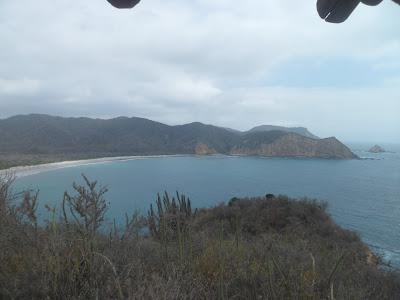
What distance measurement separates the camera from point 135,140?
140000 mm

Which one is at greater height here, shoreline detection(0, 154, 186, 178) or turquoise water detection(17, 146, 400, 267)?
shoreline detection(0, 154, 186, 178)

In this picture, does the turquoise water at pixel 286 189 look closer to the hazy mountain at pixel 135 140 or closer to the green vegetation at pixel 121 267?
the green vegetation at pixel 121 267

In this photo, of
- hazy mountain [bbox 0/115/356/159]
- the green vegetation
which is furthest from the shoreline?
the green vegetation

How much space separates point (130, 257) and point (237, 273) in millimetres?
855

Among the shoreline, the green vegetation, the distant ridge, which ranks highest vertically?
the distant ridge

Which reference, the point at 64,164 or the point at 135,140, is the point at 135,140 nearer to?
the point at 135,140

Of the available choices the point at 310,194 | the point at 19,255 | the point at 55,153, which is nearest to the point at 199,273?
the point at 19,255

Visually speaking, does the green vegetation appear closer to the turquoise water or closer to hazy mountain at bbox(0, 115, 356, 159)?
the turquoise water

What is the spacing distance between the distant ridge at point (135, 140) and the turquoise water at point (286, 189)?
27.4 m

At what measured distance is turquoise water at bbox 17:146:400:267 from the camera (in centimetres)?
3130

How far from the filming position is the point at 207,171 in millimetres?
83938

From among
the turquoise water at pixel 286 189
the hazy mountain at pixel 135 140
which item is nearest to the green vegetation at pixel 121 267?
the turquoise water at pixel 286 189

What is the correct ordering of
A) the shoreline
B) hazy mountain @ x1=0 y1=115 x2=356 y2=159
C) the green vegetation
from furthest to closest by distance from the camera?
hazy mountain @ x1=0 y1=115 x2=356 y2=159, the shoreline, the green vegetation

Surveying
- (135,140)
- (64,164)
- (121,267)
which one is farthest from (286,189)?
(135,140)
